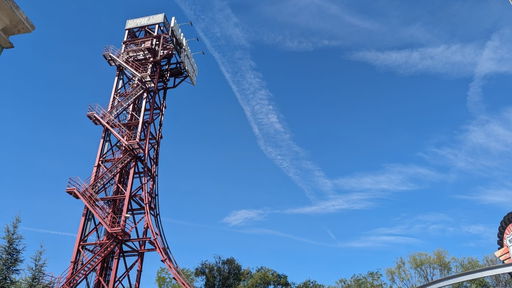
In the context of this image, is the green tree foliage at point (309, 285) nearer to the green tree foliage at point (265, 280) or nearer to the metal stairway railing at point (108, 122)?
the green tree foliage at point (265, 280)

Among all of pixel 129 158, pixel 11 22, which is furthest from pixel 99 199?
pixel 11 22

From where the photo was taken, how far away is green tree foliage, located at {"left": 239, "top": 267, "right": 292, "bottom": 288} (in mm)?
45487

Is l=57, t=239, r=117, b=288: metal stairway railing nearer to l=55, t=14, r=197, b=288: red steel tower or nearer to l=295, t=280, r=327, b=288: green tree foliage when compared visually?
l=55, t=14, r=197, b=288: red steel tower

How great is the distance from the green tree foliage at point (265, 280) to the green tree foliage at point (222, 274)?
863mm

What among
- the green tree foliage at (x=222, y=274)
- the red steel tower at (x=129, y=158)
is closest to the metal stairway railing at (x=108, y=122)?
the red steel tower at (x=129, y=158)

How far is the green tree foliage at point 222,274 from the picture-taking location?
146ft

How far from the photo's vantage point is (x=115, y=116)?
30.2 meters

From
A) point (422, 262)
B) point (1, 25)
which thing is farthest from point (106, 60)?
point (422, 262)

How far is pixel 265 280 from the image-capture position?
152 feet

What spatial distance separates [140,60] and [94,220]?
13793 mm

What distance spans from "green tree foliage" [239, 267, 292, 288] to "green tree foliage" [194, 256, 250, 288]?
0.86 metres

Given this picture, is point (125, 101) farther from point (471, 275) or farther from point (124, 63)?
point (471, 275)

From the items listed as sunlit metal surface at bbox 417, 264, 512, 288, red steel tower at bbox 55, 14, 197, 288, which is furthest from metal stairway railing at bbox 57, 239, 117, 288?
sunlit metal surface at bbox 417, 264, 512, 288

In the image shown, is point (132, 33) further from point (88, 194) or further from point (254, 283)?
point (254, 283)
